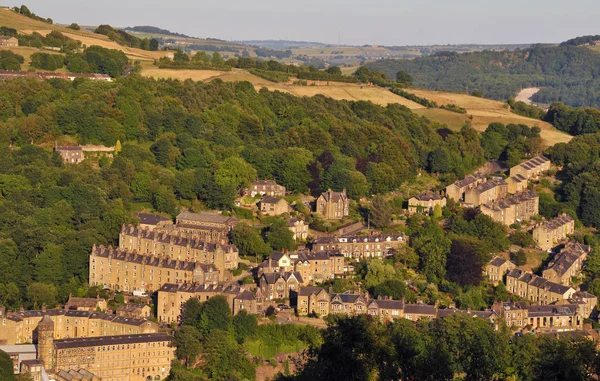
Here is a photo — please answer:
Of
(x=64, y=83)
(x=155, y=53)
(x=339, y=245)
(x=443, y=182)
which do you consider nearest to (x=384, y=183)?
(x=443, y=182)

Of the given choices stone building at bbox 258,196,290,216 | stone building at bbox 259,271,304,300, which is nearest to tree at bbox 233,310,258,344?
stone building at bbox 259,271,304,300

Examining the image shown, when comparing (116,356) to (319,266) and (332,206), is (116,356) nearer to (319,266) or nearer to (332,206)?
(319,266)

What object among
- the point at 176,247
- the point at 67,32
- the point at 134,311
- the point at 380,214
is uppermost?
the point at 67,32

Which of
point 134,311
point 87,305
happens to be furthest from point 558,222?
point 87,305

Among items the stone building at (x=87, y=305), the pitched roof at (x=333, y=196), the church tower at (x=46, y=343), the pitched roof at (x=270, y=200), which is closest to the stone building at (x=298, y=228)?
the pitched roof at (x=270, y=200)

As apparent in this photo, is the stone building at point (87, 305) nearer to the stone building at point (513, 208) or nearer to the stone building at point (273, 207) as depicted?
the stone building at point (273, 207)

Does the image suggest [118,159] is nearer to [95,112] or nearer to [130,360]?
[95,112]
